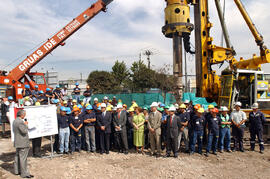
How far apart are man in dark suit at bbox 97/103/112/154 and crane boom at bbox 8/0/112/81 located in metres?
7.37

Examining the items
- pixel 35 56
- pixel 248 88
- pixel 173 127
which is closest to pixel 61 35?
pixel 35 56

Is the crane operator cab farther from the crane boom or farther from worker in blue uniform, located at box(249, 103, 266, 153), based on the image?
the crane boom

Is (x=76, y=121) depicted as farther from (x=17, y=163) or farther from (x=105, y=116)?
(x=17, y=163)

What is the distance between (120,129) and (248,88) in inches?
223

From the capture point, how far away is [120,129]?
7383 millimetres

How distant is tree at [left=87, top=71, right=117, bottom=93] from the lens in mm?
30234

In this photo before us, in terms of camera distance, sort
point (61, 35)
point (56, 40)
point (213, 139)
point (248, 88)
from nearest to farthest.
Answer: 1. point (213, 139)
2. point (248, 88)
3. point (56, 40)
4. point (61, 35)

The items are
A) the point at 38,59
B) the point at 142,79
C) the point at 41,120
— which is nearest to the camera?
the point at 41,120

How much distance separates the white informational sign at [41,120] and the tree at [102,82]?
23234 mm

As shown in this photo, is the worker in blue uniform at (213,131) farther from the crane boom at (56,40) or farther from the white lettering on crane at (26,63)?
the white lettering on crane at (26,63)

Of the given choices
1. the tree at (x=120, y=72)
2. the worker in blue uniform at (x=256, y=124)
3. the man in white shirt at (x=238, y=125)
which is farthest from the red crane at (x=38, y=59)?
the tree at (x=120, y=72)

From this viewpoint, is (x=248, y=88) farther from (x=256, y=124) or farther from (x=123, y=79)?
(x=123, y=79)

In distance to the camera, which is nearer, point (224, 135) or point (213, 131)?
point (213, 131)

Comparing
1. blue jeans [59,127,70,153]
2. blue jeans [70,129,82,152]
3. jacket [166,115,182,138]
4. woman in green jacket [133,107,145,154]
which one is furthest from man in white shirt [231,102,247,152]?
blue jeans [59,127,70,153]
